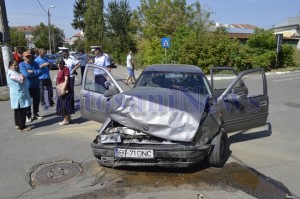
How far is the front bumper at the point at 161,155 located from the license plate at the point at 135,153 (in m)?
0.04

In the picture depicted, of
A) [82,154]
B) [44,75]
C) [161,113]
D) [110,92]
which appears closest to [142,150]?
[161,113]

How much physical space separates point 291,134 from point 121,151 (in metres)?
4.50

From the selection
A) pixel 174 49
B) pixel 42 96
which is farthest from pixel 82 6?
pixel 42 96

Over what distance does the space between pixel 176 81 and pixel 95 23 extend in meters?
42.3

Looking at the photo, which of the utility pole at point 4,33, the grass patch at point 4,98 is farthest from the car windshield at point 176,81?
the utility pole at point 4,33

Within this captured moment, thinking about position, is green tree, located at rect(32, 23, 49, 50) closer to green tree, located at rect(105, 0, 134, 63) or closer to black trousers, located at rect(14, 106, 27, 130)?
green tree, located at rect(105, 0, 134, 63)

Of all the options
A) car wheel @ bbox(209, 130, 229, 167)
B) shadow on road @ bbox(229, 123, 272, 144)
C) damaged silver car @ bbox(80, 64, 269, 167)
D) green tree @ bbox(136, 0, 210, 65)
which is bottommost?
shadow on road @ bbox(229, 123, 272, 144)

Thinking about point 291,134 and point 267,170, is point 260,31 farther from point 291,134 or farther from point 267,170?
point 267,170

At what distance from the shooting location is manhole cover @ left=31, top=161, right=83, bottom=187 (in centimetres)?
441

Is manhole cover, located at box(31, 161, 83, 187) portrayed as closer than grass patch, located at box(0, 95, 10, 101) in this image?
Yes

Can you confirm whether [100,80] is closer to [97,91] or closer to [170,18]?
[97,91]

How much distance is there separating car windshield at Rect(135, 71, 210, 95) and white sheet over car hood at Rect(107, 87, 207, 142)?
116cm

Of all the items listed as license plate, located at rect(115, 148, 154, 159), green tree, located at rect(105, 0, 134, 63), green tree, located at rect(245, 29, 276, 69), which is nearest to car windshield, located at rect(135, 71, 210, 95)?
license plate, located at rect(115, 148, 154, 159)

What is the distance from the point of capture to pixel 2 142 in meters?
6.36
